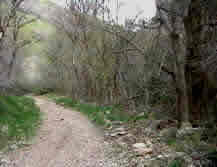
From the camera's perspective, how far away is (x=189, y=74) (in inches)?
251

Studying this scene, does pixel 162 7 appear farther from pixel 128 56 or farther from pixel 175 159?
pixel 128 56

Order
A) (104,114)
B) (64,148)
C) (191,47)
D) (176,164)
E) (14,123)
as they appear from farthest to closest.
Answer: (104,114) < (14,123) < (191,47) < (64,148) < (176,164)

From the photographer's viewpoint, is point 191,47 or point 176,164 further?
point 191,47

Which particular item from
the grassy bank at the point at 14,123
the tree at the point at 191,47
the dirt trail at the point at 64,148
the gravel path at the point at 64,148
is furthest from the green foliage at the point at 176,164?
the grassy bank at the point at 14,123

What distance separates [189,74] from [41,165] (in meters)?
4.91

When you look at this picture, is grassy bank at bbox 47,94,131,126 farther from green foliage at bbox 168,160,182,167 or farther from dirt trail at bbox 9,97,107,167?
green foliage at bbox 168,160,182,167

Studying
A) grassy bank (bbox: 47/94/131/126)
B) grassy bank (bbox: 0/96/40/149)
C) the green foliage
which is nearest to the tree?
the green foliage

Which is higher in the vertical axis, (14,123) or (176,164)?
(14,123)

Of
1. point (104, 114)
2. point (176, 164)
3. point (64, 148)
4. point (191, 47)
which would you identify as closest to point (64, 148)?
point (64, 148)

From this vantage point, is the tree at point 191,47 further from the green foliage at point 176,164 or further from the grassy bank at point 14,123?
the grassy bank at point 14,123

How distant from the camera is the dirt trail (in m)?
4.99

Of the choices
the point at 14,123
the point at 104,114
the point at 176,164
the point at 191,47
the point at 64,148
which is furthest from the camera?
the point at 104,114

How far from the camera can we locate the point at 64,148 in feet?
19.1

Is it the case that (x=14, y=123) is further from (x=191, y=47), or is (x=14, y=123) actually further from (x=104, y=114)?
(x=191, y=47)
